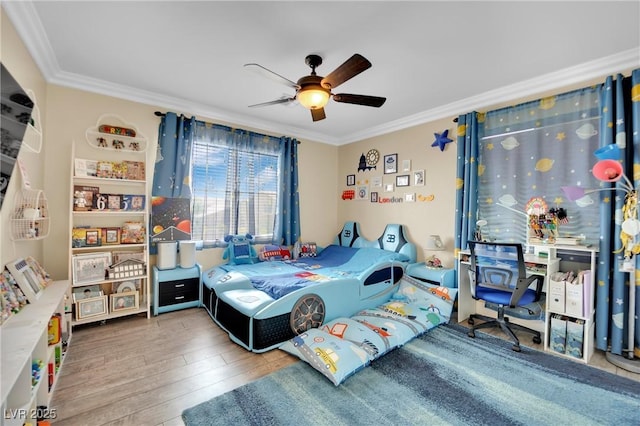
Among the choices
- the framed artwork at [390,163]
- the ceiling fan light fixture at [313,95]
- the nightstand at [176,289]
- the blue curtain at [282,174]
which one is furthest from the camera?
the framed artwork at [390,163]

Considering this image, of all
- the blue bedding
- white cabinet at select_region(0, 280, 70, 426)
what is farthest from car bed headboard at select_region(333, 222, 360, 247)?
white cabinet at select_region(0, 280, 70, 426)

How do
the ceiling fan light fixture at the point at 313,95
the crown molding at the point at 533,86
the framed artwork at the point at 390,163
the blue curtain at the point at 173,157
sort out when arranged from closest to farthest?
1. the ceiling fan light fixture at the point at 313,95
2. the crown molding at the point at 533,86
3. the blue curtain at the point at 173,157
4. the framed artwork at the point at 390,163

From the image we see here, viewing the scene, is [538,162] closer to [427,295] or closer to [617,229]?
[617,229]

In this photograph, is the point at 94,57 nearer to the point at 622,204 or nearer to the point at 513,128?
the point at 513,128

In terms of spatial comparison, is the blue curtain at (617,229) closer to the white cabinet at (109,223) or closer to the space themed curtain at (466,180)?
the space themed curtain at (466,180)

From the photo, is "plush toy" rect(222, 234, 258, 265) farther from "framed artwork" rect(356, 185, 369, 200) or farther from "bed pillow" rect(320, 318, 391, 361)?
"framed artwork" rect(356, 185, 369, 200)

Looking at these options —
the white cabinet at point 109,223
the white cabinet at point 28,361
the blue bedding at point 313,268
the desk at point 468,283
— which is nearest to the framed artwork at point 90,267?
the white cabinet at point 109,223

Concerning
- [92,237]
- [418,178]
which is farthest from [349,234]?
[92,237]

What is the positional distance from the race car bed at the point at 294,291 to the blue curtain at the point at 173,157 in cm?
117

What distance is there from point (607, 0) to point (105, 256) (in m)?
4.65

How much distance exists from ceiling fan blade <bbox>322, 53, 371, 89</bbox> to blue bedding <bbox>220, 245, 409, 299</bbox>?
184cm

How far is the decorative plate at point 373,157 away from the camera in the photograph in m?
4.57

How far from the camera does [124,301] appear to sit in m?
3.02

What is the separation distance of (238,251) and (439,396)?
2.87 meters
